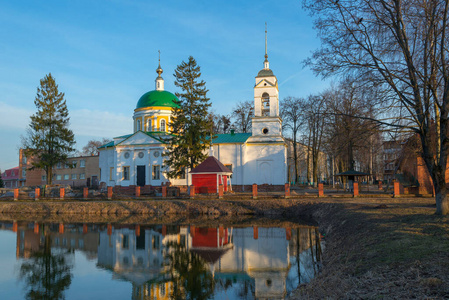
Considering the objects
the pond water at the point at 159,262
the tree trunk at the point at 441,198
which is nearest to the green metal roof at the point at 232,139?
the pond water at the point at 159,262

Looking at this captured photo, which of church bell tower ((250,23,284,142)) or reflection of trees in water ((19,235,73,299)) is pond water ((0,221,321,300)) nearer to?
reflection of trees in water ((19,235,73,299))

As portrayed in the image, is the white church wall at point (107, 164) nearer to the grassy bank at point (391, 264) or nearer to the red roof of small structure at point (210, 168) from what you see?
the red roof of small structure at point (210, 168)

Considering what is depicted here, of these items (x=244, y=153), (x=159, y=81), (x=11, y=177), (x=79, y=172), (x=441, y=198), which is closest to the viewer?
(x=441, y=198)

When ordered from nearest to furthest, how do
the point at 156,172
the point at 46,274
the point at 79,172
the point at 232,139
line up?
the point at 46,274 → the point at 156,172 → the point at 232,139 → the point at 79,172

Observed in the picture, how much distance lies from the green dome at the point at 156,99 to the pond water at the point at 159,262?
26681mm

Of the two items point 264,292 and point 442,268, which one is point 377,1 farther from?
point 264,292

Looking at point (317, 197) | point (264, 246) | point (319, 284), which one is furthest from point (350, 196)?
point (319, 284)

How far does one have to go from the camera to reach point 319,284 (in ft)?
24.2

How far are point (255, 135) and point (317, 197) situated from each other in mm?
14502

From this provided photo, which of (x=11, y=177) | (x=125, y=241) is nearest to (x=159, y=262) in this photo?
(x=125, y=241)

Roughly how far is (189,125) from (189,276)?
26814mm

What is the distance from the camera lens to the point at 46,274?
11.4 meters

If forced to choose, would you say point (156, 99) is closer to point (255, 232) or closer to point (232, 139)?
point (232, 139)

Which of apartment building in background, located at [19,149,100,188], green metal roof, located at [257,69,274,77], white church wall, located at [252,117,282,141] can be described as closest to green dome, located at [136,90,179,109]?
white church wall, located at [252,117,282,141]
